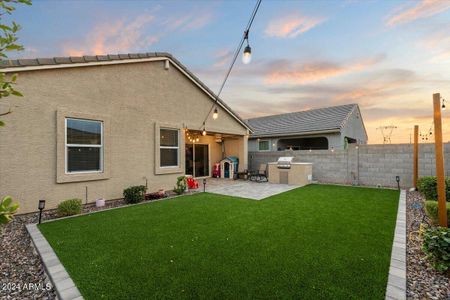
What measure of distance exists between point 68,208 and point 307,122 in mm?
16982

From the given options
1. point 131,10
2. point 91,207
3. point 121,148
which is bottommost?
point 91,207

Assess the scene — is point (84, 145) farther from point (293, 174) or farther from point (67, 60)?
point (293, 174)

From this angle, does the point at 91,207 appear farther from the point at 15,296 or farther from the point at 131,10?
the point at 131,10

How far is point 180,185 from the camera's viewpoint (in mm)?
9047

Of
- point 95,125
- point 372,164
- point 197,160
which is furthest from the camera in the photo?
point 197,160

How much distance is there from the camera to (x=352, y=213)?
5.84 metres

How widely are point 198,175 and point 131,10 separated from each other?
969 centimetres

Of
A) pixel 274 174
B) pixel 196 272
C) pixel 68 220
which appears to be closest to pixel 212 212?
pixel 196 272

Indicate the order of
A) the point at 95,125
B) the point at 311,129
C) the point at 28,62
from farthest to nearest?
the point at 311,129 < the point at 95,125 < the point at 28,62

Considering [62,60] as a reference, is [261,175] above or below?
below

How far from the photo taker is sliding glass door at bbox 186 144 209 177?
13.8 m

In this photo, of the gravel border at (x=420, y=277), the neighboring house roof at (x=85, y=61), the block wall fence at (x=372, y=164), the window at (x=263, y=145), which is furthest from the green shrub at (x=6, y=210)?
the window at (x=263, y=145)

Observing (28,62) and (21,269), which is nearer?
(21,269)

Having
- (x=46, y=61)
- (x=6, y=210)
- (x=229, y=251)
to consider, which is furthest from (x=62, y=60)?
(x=229, y=251)
